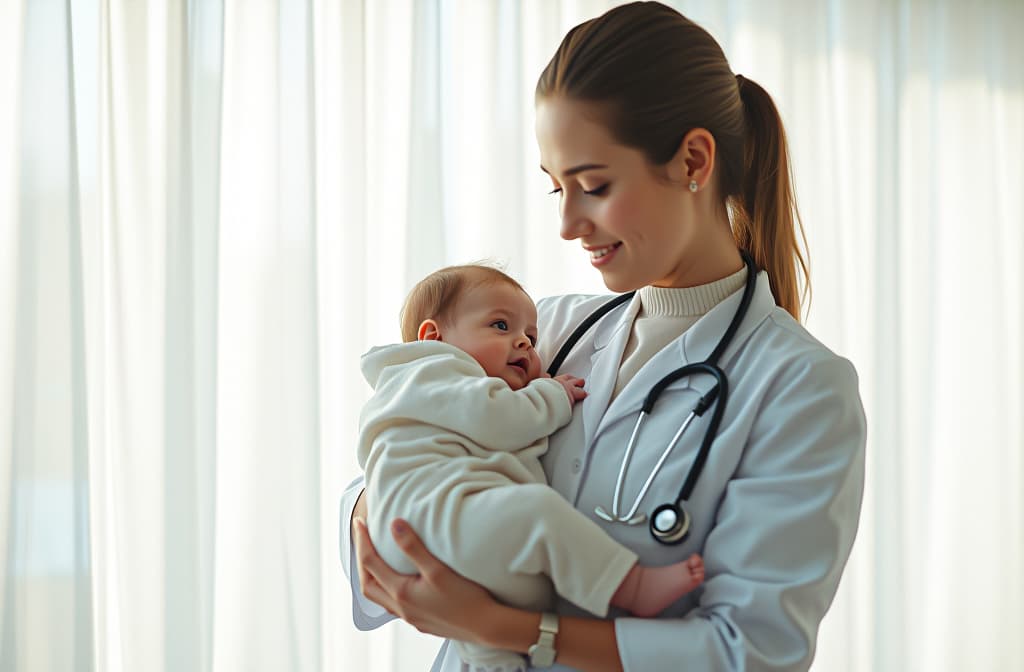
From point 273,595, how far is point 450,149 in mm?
1224

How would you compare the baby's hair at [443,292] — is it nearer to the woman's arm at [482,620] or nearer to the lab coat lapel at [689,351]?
the lab coat lapel at [689,351]

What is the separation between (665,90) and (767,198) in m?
0.32

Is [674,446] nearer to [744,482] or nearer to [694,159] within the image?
[744,482]

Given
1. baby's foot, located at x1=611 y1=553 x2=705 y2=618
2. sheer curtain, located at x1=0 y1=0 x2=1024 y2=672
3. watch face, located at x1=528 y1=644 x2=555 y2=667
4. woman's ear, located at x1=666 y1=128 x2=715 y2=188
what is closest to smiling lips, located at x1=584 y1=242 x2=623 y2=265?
woman's ear, located at x1=666 y1=128 x2=715 y2=188

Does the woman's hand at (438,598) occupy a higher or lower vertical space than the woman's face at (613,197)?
lower

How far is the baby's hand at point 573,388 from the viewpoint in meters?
1.41

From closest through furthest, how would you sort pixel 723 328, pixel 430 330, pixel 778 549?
pixel 778 549 → pixel 723 328 → pixel 430 330

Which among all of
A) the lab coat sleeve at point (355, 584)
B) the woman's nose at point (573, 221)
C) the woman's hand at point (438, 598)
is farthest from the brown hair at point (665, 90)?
the lab coat sleeve at point (355, 584)

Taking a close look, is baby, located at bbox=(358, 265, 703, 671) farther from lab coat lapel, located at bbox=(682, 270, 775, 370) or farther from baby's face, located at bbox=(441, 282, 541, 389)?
lab coat lapel, located at bbox=(682, 270, 775, 370)

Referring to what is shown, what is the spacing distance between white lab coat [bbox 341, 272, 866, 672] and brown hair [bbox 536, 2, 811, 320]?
0.23 meters

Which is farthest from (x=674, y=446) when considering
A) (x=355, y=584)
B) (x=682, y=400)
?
(x=355, y=584)

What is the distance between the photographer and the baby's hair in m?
1.49

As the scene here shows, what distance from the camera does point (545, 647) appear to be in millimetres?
1170

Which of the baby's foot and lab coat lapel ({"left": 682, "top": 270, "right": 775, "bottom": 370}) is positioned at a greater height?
lab coat lapel ({"left": 682, "top": 270, "right": 775, "bottom": 370})
